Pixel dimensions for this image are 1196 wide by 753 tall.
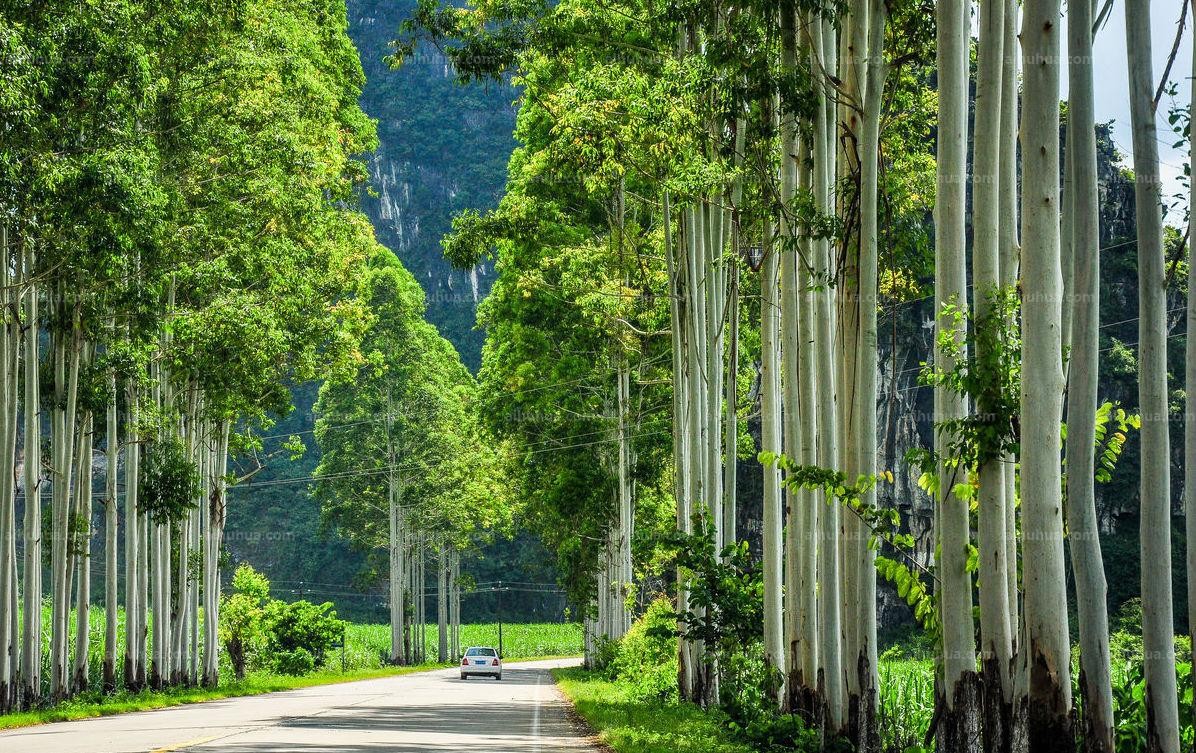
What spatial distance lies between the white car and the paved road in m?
20.7

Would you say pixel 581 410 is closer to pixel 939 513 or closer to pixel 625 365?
pixel 625 365

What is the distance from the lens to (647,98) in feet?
56.0

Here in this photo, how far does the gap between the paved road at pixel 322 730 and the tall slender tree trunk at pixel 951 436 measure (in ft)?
18.7

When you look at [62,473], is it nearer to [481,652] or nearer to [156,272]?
[156,272]

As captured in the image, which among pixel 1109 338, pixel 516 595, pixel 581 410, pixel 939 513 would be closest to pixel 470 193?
pixel 516 595

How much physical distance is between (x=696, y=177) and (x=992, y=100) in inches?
270

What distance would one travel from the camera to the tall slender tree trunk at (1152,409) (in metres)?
8.04

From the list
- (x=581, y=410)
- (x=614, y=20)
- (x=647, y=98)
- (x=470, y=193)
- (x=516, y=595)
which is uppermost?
(x=470, y=193)

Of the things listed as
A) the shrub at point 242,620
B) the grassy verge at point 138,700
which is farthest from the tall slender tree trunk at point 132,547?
the shrub at point 242,620

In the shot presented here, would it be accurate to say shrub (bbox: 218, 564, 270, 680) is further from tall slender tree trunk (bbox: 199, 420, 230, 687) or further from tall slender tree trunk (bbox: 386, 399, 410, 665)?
tall slender tree trunk (bbox: 386, 399, 410, 665)

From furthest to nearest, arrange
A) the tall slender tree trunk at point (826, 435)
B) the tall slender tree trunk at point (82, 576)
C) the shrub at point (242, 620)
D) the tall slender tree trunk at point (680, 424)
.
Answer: the shrub at point (242, 620) < the tall slender tree trunk at point (82, 576) < the tall slender tree trunk at point (680, 424) < the tall slender tree trunk at point (826, 435)

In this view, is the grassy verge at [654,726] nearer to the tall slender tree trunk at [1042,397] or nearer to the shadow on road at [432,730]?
the shadow on road at [432,730]

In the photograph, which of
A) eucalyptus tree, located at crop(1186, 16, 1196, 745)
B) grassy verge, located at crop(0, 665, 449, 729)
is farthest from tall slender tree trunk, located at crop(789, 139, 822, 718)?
grassy verge, located at crop(0, 665, 449, 729)

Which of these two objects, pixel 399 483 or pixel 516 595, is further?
pixel 516 595
